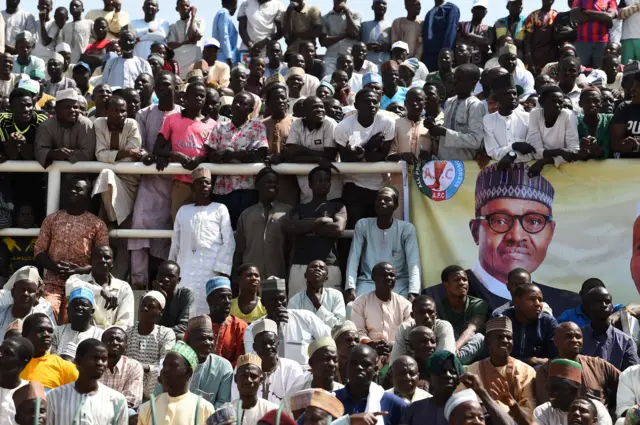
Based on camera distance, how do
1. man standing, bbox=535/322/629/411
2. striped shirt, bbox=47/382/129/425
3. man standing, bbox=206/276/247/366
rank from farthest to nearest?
1. man standing, bbox=206/276/247/366
2. man standing, bbox=535/322/629/411
3. striped shirt, bbox=47/382/129/425

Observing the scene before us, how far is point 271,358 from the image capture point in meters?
11.3

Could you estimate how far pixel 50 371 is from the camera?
11.3 metres

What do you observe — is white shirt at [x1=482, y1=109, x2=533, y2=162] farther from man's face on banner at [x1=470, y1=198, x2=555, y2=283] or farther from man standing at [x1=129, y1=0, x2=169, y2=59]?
man standing at [x1=129, y1=0, x2=169, y2=59]

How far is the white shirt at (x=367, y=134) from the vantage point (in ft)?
45.8

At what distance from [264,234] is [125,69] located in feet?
18.0

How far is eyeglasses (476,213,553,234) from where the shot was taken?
13.6 m

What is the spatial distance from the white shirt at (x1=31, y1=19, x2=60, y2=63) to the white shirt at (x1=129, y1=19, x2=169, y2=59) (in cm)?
116

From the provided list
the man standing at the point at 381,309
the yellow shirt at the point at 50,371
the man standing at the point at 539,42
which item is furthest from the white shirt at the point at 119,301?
the man standing at the point at 539,42

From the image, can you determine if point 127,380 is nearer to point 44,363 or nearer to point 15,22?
point 44,363

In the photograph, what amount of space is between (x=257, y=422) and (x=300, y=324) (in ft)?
8.14

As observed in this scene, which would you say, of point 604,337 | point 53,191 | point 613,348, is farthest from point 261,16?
point 613,348

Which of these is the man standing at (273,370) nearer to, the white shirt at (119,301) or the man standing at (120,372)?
the man standing at (120,372)

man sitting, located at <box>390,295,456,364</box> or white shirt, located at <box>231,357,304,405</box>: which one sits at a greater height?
man sitting, located at <box>390,295,456,364</box>

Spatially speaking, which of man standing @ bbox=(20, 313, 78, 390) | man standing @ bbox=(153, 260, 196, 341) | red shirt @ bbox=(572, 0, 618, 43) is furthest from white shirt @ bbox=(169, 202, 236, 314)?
red shirt @ bbox=(572, 0, 618, 43)
